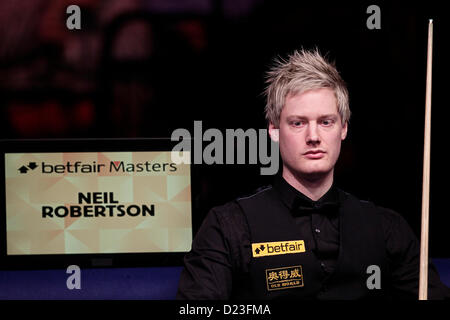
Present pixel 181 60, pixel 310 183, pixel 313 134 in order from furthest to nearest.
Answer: pixel 181 60 < pixel 310 183 < pixel 313 134

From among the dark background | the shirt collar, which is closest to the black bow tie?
the shirt collar

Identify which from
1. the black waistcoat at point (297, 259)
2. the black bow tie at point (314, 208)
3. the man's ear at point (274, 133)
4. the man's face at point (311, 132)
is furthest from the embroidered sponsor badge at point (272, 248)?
the man's ear at point (274, 133)

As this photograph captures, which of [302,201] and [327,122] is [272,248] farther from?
[327,122]

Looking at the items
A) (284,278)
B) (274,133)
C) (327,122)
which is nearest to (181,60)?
(274,133)

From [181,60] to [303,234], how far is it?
1041 millimetres

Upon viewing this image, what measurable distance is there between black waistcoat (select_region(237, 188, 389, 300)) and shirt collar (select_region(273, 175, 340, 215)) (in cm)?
3

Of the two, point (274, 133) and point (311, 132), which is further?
point (274, 133)

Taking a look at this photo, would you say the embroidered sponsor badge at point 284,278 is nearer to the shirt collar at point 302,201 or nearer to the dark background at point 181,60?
the shirt collar at point 302,201

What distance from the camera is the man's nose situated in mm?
1619

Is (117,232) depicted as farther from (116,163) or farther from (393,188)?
(393,188)

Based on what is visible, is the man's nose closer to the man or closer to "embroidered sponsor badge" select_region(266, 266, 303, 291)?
the man

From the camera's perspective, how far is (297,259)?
172 cm

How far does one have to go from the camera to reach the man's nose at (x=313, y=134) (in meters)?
1.62

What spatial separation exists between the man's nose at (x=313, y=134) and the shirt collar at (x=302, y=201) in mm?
220
